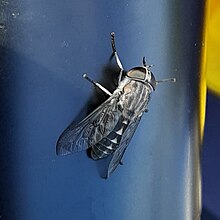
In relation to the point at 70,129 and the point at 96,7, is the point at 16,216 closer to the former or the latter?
the point at 70,129

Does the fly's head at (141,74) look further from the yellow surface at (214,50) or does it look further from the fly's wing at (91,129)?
the yellow surface at (214,50)

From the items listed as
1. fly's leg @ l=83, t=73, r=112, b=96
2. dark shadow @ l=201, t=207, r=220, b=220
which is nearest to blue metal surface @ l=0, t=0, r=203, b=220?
fly's leg @ l=83, t=73, r=112, b=96

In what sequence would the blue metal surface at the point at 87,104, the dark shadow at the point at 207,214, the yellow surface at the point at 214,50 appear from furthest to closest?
the dark shadow at the point at 207,214
the yellow surface at the point at 214,50
the blue metal surface at the point at 87,104

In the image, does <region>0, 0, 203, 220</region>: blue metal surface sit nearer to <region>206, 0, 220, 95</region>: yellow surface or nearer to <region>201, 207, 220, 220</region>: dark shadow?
<region>206, 0, 220, 95</region>: yellow surface

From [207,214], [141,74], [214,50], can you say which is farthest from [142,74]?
[207,214]

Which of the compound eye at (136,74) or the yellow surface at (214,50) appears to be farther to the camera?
the yellow surface at (214,50)

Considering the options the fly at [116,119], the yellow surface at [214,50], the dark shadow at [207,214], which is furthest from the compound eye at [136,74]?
the dark shadow at [207,214]

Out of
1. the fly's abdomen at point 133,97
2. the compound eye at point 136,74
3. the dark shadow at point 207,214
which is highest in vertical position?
the compound eye at point 136,74

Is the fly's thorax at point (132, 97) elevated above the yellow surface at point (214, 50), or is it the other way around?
the yellow surface at point (214, 50)
